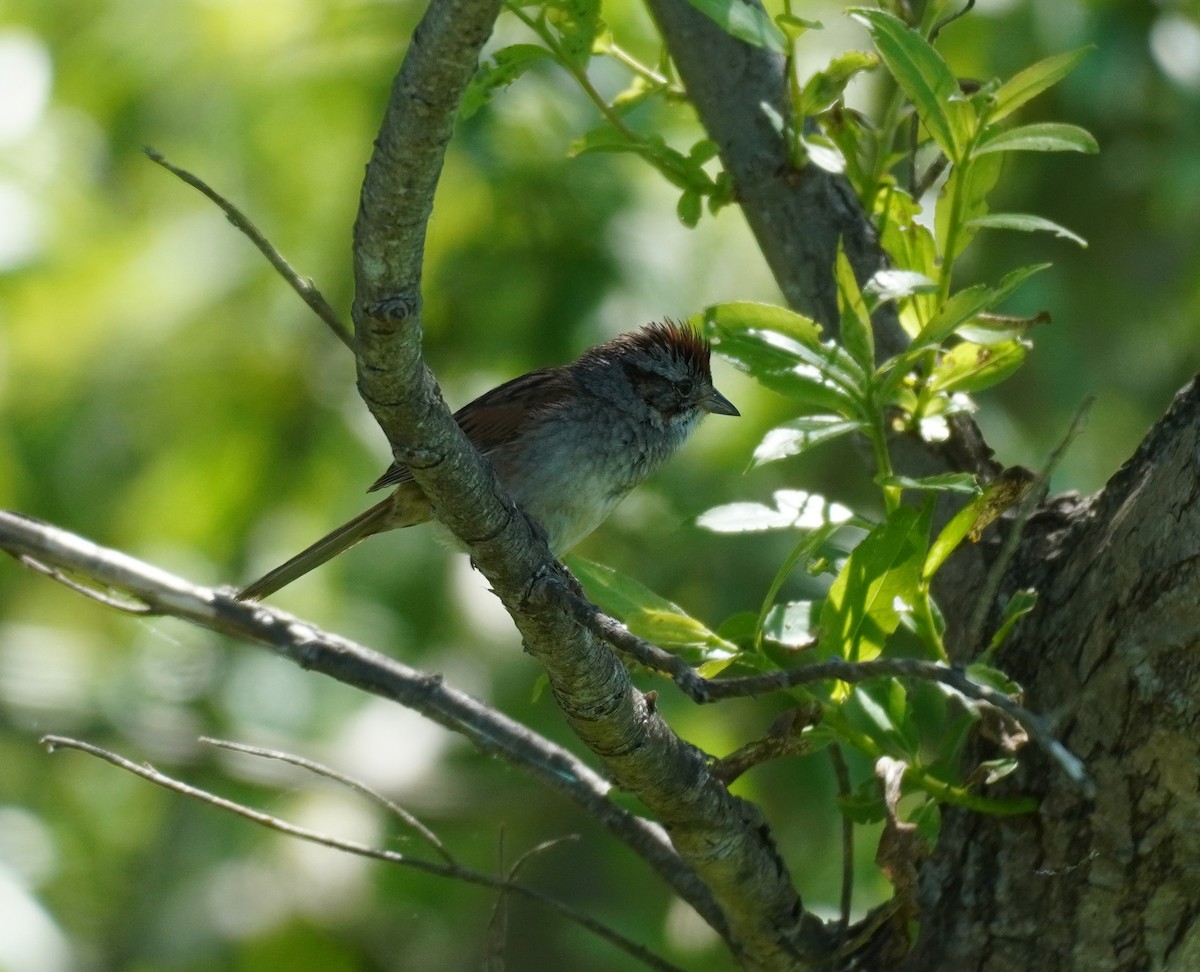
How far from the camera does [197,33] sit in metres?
6.09

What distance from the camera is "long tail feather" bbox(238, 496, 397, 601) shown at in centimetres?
409

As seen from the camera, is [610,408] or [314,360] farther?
[314,360]

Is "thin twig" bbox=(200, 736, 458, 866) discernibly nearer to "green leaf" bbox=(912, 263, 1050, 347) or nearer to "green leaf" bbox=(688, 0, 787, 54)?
"green leaf" bbox=(912, 263, 1050, 347)

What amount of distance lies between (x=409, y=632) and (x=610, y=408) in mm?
1984

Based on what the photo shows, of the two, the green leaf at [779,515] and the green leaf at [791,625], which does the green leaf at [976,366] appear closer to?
the green leaf at [779,515]

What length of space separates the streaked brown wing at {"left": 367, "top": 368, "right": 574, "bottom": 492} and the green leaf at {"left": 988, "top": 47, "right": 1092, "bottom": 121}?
1971mm

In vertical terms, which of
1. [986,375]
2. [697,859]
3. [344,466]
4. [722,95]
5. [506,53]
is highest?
[344,466]

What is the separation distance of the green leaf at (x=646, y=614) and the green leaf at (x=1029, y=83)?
109cm

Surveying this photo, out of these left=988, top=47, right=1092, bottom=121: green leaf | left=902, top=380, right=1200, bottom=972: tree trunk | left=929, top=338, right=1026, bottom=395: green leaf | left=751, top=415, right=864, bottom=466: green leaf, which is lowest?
left=902, top=380, right=1200, bottom=972: tree trunk

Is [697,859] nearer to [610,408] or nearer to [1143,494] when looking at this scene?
[1143,494]

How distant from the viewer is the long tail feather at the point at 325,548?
4086 millimetres

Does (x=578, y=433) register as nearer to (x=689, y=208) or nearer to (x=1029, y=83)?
(x=689, y=208)

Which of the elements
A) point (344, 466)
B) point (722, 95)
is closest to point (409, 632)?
point (344, 466)

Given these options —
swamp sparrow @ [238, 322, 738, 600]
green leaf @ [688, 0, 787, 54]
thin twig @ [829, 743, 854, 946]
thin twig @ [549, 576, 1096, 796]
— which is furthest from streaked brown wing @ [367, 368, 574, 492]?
thin twig @ [549, 576, 1096, 796]
